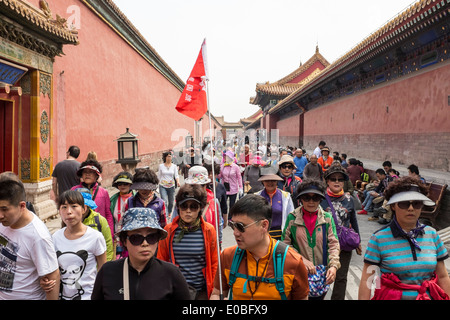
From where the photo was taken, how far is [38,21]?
Result: 22.0 feet

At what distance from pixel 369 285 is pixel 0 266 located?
7.88ft

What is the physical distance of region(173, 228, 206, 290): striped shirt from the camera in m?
2.71

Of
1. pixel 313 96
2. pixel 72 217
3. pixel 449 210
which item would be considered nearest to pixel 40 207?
pixel 72 217

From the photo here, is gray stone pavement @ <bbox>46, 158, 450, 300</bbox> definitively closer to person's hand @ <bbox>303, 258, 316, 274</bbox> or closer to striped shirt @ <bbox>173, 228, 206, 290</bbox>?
person's hand @ <bbox>303, 258, 316, 274</bbox>

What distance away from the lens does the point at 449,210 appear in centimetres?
682

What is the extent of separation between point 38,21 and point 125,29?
8.28 metres

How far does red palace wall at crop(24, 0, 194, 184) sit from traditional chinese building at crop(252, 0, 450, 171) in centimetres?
819

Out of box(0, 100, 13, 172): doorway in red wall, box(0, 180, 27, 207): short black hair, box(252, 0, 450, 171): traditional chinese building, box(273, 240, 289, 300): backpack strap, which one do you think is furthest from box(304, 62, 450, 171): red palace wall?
box(0, 100, 13, 172): doorway in red wall

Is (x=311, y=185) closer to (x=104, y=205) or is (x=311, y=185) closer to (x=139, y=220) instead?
(x=139, y=220)

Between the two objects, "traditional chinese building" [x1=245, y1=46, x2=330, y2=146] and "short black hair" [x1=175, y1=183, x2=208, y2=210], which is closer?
"short black hair" [x1=175, y1=183, x2=208, y2=210]

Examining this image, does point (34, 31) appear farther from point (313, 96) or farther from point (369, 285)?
point (313, 96)

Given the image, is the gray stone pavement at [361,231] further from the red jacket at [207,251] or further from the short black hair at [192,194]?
the short black hair at [192,194]

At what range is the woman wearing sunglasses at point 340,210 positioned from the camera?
3416mm

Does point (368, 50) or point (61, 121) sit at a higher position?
point (368, 50)
